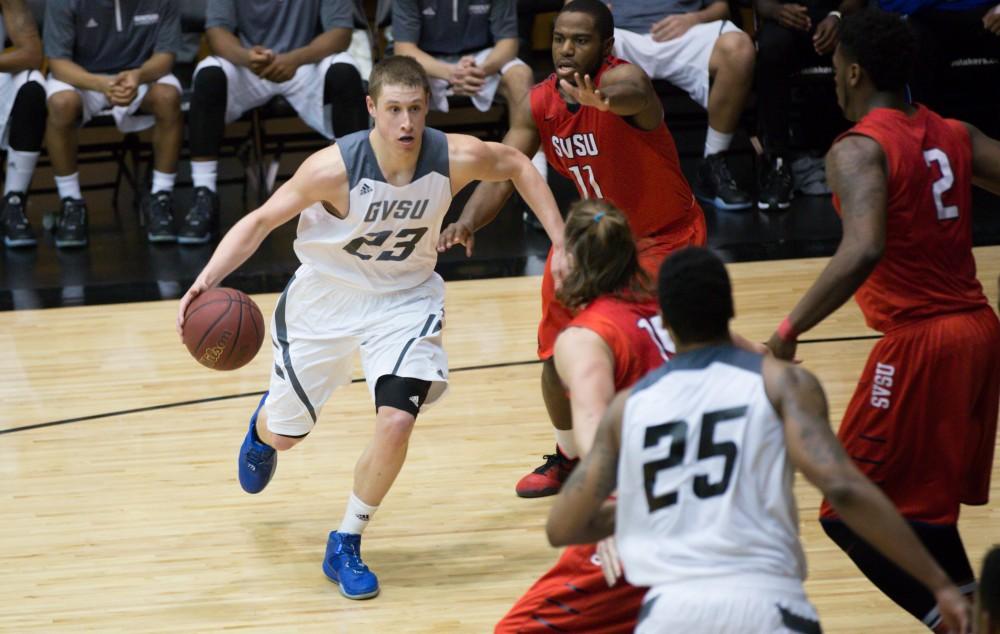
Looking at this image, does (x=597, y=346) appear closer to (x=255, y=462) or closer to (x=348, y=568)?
(x=348, y=568)

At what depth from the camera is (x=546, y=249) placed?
8.30 metres

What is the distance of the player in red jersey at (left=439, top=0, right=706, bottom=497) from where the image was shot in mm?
4742

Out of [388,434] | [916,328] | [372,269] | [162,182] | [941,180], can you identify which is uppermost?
[941,180]

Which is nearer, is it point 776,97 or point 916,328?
point 916,328

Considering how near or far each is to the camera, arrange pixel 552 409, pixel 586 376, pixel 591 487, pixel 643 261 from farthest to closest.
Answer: pixel 552 409 → pixel 643 261 → pixel 586 376 → pixel 591 487

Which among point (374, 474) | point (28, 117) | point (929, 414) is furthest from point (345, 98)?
point (929, 414)

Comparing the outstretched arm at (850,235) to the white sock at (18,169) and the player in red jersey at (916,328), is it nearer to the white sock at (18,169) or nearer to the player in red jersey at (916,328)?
the player in red jersey at (916,328)

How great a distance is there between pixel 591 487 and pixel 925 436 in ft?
3.91

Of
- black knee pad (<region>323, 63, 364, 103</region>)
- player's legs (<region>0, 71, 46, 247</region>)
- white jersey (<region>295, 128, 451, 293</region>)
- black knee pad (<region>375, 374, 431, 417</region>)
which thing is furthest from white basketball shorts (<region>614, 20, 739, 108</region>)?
black knee pad (<region>375, 374, 431, 417</region>)

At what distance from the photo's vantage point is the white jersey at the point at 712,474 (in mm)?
2557

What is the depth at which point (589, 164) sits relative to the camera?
16.2 feet

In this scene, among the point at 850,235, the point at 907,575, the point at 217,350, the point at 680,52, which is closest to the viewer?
the point at 850,235

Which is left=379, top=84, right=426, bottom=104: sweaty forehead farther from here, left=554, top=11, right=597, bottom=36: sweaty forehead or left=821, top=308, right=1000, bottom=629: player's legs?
left=821, top=308, right=1000, bottom=629: player's legs

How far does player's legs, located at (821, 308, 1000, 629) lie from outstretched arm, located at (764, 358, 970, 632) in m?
0.84
